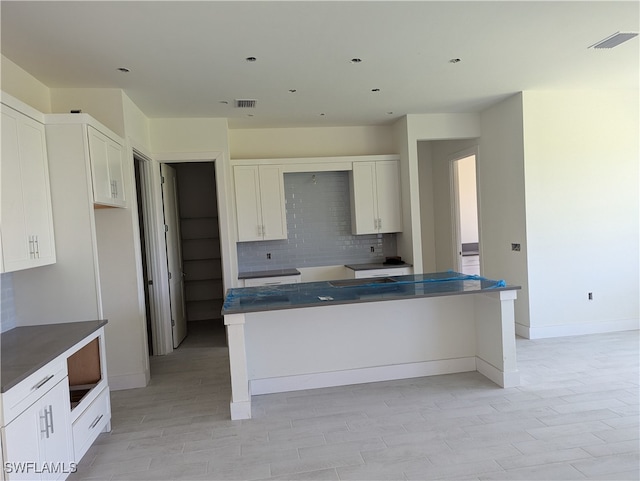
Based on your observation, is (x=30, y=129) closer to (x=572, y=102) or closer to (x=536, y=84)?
(x=536, y=84)

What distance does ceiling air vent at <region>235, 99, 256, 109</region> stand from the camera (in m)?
4.28

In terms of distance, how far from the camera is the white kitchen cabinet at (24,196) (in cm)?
234

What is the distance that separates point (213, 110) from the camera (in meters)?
4.58

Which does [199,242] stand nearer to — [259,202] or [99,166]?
[259,202]

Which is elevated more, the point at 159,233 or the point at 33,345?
the point at 159,233

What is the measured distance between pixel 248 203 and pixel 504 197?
10.8ft

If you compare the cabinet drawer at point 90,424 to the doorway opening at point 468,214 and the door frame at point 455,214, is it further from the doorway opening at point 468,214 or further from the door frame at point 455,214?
the doorway opening at point 468,214

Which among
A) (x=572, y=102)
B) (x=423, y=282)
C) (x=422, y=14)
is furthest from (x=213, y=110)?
(x=572, y=102)

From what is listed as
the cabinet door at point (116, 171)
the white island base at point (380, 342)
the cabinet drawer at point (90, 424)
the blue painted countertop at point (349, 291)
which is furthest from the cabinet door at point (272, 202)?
the cabinet drawer at point (90, 424)

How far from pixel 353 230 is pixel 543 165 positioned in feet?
8.19

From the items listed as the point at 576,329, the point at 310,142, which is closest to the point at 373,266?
the point at 310,142

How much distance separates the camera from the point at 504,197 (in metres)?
4.97

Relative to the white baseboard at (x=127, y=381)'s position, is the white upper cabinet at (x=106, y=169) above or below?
above

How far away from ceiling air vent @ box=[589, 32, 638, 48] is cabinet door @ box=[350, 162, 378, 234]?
2.82 metres
